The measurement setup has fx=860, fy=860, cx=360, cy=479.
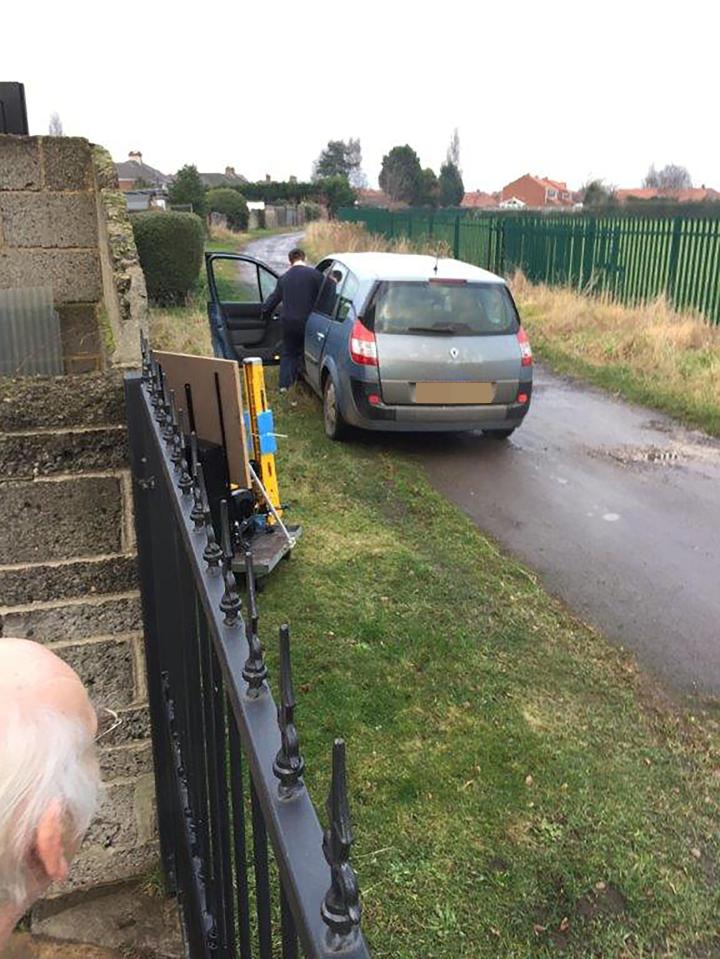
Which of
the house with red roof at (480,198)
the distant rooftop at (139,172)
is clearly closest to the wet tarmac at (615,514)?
the distant rooftop at (139,172)

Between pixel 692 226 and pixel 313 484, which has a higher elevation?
pixel 692 226

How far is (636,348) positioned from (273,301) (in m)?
5.29

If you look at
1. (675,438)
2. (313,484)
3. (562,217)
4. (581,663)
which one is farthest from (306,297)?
(562,217)

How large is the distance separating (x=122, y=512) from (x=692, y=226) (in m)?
13.5

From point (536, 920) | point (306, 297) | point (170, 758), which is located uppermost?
point (306, 297)

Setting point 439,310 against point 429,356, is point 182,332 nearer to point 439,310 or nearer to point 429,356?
point 439,310

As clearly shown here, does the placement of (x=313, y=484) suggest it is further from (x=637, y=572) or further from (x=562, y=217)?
(x=562, y=217)

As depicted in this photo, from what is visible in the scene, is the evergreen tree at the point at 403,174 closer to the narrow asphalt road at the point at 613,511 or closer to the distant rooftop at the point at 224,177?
the distant rooftop at the point at 224,177

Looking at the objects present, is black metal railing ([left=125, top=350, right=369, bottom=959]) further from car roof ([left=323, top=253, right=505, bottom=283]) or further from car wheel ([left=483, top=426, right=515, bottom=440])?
car wheel ([left=483, top=426, right=515, bottom=440])

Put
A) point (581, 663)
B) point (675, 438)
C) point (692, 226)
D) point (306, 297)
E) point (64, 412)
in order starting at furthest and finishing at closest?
point (692, 226), point (306, 297), point (675, 438), point (581, 663), point (64, 412)

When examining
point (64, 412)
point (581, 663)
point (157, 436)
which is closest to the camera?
point (157, 436)

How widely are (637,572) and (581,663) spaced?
1.41 meters

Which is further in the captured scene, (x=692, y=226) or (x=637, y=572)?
(x=692, y=226)

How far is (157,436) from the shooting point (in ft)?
6.44
